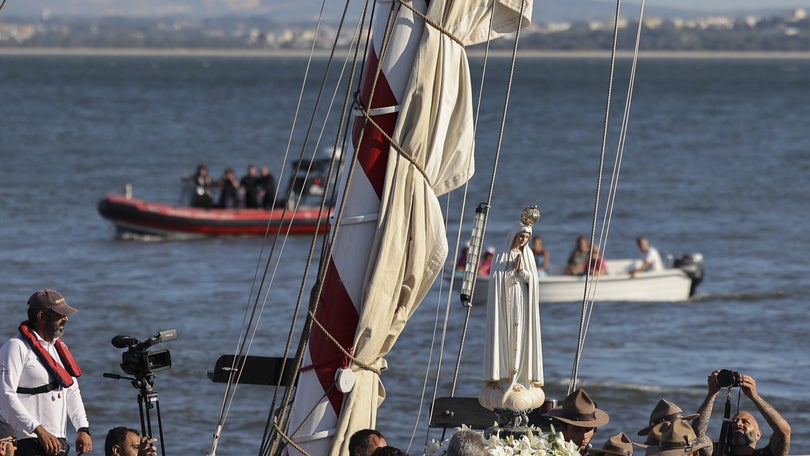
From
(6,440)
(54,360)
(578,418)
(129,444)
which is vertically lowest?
(6,440)

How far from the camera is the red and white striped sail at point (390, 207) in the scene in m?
7.14

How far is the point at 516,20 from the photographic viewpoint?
781 centimetres

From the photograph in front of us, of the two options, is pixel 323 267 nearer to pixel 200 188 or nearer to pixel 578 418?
pixel 578 418

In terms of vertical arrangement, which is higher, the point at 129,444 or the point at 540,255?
the point at 540,255

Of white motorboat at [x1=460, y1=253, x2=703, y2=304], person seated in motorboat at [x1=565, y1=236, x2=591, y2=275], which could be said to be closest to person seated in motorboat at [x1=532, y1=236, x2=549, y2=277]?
white motorboat at [x1=460, y1=253, x2=703, y2=304]

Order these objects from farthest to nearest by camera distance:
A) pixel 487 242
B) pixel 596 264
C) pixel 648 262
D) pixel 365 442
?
pixel 487 242, pixel 648 262, pixel 596 264, pixel 365 442

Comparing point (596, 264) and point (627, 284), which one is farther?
point (627, 284)

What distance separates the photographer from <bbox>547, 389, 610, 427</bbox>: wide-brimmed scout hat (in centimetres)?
760

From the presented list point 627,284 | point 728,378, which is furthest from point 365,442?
point 627,284

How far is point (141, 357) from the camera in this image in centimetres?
794

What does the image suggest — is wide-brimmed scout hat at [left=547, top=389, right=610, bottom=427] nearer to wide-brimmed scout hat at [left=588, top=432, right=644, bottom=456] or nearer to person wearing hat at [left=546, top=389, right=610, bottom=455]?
person wearing hat at [left=546, top=389, right=610, bottom=455]

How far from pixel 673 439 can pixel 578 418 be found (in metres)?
0.60

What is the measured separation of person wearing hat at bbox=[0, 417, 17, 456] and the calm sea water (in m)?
8.34

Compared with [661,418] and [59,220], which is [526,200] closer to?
[59,220]
